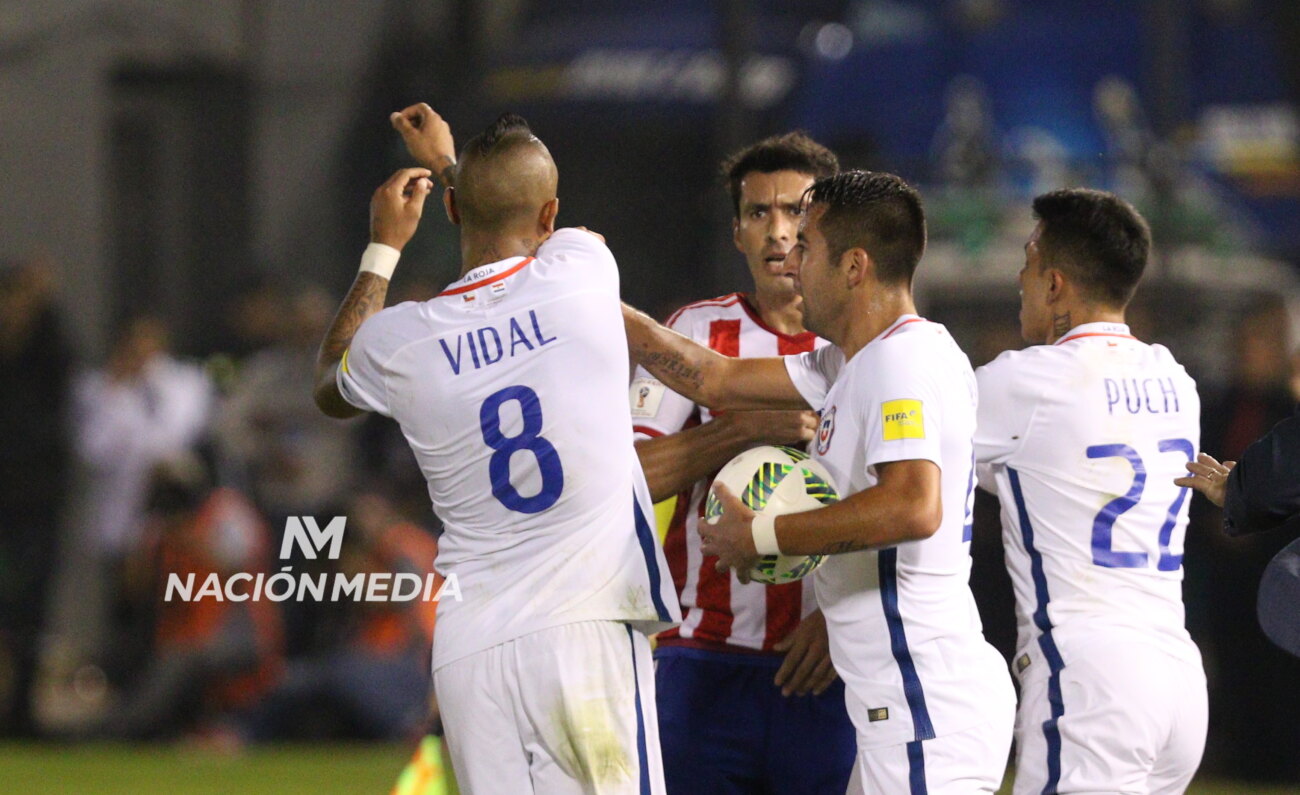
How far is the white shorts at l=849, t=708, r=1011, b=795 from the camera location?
12.1 feet

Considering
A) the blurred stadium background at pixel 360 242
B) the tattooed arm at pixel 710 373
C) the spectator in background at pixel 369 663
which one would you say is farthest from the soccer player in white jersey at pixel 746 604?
the spectator in background at pixel 369 663

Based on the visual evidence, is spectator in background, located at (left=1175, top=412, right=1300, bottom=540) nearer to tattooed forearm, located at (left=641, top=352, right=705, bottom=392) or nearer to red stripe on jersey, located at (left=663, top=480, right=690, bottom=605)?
tattooed forearm, located at (left=641, top=352, right=705, bottom=392)

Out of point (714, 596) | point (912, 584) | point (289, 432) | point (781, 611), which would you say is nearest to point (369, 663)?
point (289, 432)

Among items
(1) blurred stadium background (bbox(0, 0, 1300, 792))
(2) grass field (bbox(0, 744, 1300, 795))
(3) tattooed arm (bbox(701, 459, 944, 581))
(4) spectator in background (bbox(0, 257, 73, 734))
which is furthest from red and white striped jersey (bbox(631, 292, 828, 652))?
(4) spectator in background (bbox(0, 257, 73, 734))

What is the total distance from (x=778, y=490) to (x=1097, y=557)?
97 centimetres

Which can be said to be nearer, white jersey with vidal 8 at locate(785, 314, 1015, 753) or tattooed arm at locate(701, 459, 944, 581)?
tattooed arm at locate(701, 459, 944, 581)

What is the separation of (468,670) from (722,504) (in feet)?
2.32

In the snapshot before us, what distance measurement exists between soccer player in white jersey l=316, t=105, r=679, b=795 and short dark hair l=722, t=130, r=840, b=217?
0.94 metres

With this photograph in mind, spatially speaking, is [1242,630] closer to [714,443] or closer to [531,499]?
[714,443]

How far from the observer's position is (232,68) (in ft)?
37.7

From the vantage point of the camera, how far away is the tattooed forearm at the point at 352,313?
423 cm

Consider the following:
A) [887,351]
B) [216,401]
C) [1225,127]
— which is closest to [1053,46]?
[1225,127]

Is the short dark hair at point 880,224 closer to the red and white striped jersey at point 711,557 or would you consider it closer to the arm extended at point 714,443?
the arm extended at point 714,443

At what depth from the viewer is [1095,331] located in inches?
176
